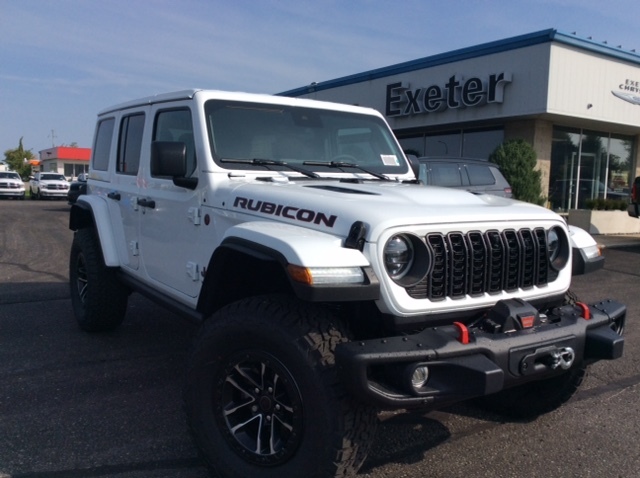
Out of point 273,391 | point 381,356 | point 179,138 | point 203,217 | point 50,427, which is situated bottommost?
point 50,427

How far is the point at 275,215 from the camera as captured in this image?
3.21 meters

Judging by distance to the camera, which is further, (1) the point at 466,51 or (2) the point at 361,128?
(1) the point at 466,51

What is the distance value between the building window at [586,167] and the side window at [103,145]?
595 inches

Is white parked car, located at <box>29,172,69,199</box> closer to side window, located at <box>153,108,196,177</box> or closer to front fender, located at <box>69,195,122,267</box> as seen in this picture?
front fender, located at <box>69,195,122,267</box>

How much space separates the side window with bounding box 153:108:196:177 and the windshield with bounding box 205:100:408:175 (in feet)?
0.59

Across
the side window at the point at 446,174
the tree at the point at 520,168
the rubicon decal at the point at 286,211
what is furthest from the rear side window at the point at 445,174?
the rubicon decal at the point at 286,211

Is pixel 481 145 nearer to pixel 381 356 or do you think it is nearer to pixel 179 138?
pixel 179 138

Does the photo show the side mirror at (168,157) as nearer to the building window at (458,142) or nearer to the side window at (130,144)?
the side window at (130,144)

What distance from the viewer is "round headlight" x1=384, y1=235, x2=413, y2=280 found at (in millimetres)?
2785

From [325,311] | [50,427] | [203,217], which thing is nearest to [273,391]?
[325,311]

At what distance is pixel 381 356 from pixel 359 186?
1.48 m

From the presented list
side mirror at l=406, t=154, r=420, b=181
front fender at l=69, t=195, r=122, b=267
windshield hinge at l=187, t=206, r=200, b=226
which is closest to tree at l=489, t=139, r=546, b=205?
side mirror at l=406, t=154, r=420, b=181

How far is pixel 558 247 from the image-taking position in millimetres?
3471

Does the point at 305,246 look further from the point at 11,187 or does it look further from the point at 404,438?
the point at 11,187
